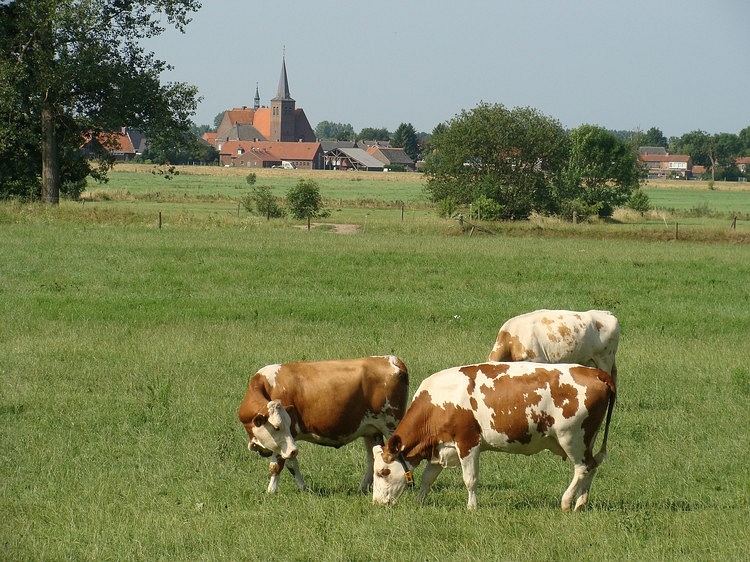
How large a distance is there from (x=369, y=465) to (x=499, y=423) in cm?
166

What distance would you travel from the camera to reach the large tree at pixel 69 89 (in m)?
43.6

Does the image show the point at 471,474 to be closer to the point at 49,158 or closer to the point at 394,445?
the point at 394,445

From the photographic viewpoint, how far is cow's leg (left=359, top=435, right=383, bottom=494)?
10.4 metres

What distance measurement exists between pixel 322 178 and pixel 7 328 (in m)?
120

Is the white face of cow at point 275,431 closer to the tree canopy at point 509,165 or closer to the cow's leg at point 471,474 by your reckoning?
the cow's leg at point 471,474

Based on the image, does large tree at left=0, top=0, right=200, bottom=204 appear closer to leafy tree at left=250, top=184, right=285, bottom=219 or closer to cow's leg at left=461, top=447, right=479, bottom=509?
leafy tree at left=250, top=184, right=285, bottom=219

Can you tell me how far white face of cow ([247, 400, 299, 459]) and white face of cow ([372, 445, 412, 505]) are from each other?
85 cm

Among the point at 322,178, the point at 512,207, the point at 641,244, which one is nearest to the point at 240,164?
the point at 322,178

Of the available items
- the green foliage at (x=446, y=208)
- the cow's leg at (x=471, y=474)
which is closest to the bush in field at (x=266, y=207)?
the green foliage at (x=446, y=208)

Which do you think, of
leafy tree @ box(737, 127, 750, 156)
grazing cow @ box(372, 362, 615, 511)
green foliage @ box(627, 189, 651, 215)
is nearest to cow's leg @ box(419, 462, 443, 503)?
grazing cow @ box(372, 362, 615, 511)

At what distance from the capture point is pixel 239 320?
21906 mm

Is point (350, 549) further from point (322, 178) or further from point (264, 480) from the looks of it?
point (322, 178)

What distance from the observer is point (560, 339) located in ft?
49.2

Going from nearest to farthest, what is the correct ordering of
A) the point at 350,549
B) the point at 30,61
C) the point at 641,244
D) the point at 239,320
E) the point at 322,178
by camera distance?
the point at 350,549
the point at 239,320
the point at 641,244
the point at 30,61
the point at 322,178
